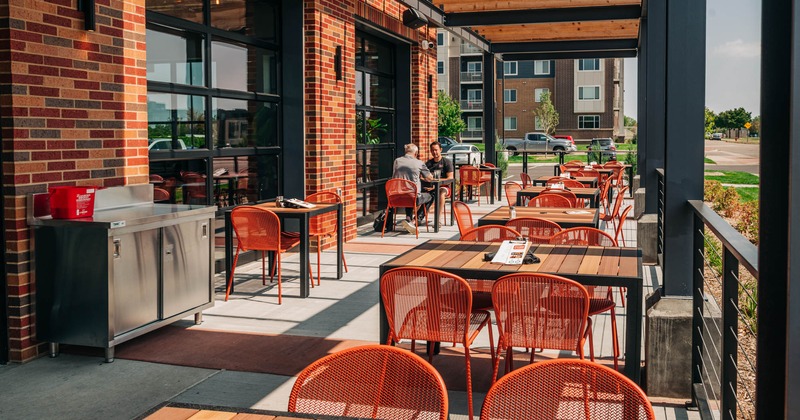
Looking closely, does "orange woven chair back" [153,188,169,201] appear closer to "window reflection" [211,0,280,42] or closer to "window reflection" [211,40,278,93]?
"window reflection" [211,40,278,93]

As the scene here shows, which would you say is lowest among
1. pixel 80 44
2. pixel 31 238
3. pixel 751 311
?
pixel 751 311

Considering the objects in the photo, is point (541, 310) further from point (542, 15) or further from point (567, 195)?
point (542, 15)

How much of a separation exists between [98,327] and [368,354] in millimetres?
3194

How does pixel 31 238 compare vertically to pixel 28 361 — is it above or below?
above

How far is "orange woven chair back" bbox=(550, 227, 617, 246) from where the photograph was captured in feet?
18.7

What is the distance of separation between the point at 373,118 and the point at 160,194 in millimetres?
6155

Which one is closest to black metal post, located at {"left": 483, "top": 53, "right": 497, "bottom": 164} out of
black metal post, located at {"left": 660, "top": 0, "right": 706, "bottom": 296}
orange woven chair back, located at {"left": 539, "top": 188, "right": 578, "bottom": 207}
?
orange woven chair back, located at {"left": 539, "top": 188, "right": 578, "bottom": 207}

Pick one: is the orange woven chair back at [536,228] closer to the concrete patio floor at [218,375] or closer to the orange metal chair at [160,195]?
the concrete patio floor at [218,375]

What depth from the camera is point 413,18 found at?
11.9m

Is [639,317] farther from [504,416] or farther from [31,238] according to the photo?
[31,238]

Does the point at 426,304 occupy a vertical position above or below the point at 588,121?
below

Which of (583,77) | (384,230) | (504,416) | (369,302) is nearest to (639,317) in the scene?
(504,416)

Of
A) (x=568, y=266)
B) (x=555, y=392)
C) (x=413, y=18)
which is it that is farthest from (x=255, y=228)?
(x=413, y=18)

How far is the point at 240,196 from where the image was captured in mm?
8602
